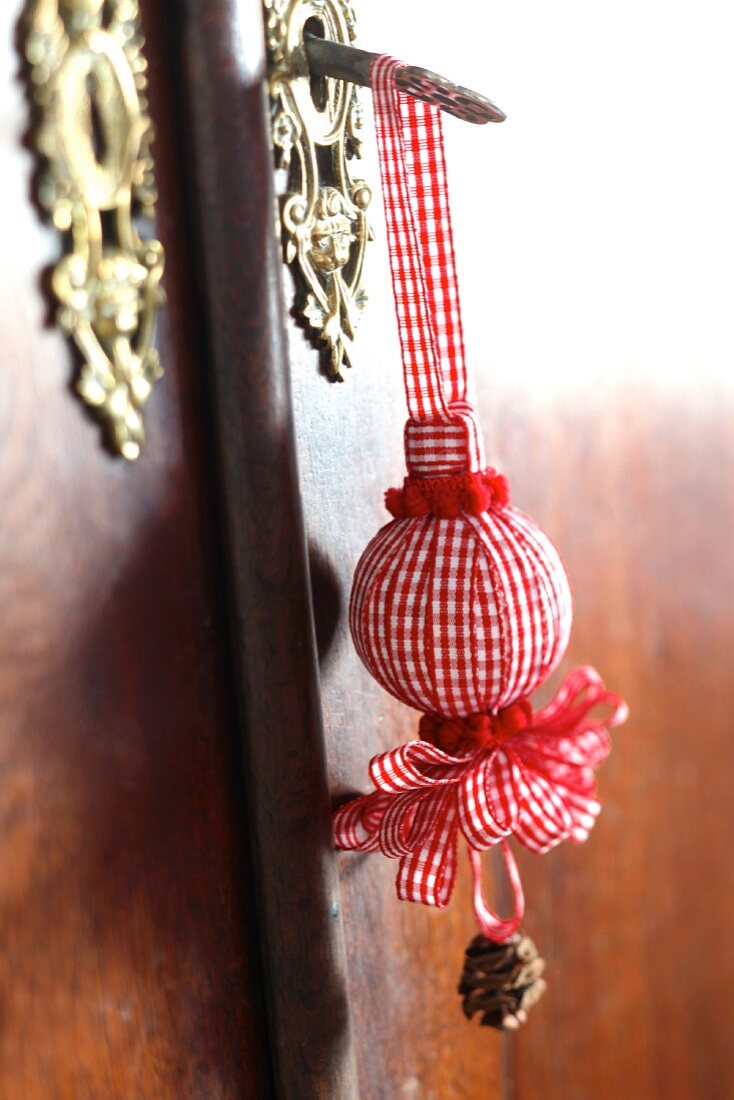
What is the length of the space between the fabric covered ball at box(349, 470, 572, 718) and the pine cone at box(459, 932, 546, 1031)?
0.12m

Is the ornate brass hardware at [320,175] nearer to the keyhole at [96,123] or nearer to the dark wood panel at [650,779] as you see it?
the keyhole at [96,123]

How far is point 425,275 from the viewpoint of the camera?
41cm

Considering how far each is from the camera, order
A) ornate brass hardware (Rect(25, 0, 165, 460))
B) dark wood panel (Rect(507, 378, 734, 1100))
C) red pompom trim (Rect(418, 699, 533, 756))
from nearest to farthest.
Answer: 1. ornate brass hardware (Rect(25, 0, 165, 460))
2. red pompom trim (Rect(418, 699, 533, 756))
3. dark wood panel (Rect(507, 378, 734, 1100))

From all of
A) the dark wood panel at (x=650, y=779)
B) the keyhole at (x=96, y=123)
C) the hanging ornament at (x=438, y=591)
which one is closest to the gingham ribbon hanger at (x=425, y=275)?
the hanging ornament at (x=438, y=591)

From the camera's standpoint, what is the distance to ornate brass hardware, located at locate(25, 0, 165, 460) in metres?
0.31

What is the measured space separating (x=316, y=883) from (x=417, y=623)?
10cm

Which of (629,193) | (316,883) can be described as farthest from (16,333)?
(629,193)

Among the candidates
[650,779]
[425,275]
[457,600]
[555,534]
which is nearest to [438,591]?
[457,600]

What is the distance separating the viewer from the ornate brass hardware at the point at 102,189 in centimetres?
31

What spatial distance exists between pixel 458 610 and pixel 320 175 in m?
0.17

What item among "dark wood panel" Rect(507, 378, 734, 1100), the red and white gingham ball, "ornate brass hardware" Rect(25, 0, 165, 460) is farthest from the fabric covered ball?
"dark wood panel" Rect(507, 378, 734, 1100)

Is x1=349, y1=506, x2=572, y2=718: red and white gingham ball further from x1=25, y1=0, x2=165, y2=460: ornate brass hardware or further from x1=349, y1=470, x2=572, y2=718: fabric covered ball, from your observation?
x1=25, y1=0, x2=165, y2=460: ornate brass hardware

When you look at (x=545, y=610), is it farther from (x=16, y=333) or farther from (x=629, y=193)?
(x=629, y=193)

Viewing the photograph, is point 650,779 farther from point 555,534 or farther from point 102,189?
point 102,189
